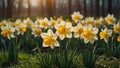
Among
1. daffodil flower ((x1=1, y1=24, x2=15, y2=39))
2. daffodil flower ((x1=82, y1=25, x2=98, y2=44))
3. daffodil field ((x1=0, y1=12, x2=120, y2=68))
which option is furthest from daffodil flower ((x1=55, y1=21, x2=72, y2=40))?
daffodil flower ((x1=1, y1=24, x2=15, y2=39))

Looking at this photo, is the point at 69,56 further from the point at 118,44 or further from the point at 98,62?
the point at 118,44

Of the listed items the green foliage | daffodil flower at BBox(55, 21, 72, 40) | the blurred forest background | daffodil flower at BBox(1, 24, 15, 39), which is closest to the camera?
daffodil flower at BBox(55, 21, 72, 40)

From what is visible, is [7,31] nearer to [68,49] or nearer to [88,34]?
[68,49]

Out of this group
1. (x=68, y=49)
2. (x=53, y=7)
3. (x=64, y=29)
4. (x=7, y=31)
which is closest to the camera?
(x=64, y=29)

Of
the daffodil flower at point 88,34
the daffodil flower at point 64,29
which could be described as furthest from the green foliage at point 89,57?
the daffodil flower at point 64,29

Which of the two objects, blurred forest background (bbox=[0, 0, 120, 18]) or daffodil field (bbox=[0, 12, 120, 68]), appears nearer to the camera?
daffodil field (bbox=[0, 12, 120, 68])

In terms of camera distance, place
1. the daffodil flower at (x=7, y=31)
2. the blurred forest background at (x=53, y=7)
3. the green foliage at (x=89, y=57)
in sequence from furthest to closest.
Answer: the blurred forest background at (x=53, y=7)
the daffodil flower at (x=7, y=31)
the green foliage at (x=89, y=57)

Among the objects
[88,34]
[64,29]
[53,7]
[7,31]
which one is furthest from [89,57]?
[53,7]

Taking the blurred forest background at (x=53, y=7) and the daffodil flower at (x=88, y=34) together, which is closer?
the daffodil flower at (x=88, y=34)

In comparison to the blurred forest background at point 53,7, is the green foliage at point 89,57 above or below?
above

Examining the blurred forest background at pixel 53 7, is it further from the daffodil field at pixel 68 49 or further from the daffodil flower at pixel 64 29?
the daffodil flower at pixel 64 29

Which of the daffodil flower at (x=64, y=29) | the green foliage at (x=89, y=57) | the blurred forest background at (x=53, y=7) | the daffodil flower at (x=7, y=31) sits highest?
the daffodil flower at (x=64, y=29)

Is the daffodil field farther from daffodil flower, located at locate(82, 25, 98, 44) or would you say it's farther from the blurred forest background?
the blurred forest background

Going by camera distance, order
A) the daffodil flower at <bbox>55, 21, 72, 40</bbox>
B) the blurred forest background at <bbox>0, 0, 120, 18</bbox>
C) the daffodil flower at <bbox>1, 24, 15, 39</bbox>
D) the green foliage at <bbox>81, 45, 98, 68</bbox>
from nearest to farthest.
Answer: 1. the daffodil flower at <bbox>55, 21, 72, 40</bbox>
2. the green foliage at <bbox>81, 45, 98, 68</bbox>
3. the daffodil flower at <bbox>1, 24, 15, 39</bbox>
4. the blurred forest background at <bbox>0, 0, 120, 18</bbox>
